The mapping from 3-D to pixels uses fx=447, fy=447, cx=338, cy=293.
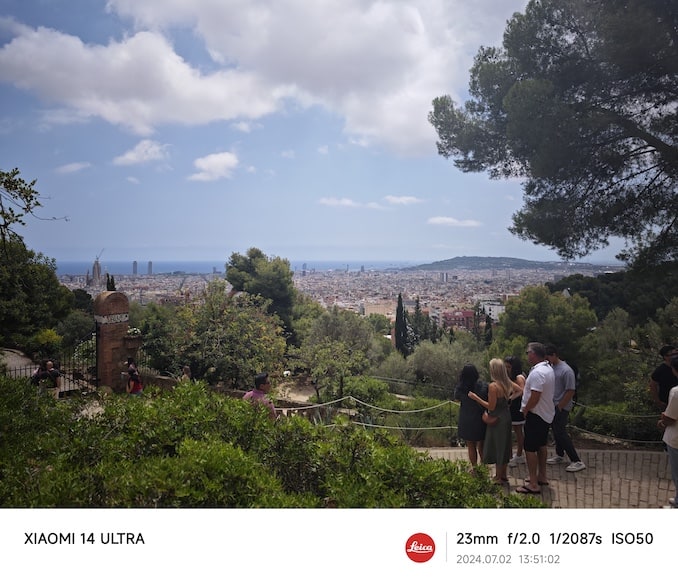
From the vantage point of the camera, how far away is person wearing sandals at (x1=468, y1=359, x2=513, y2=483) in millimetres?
2902

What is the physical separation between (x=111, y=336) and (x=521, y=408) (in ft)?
13.9

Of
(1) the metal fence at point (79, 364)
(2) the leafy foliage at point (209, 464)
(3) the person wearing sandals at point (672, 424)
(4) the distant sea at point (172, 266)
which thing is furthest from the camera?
(1) the metal fence at point (79, 364)

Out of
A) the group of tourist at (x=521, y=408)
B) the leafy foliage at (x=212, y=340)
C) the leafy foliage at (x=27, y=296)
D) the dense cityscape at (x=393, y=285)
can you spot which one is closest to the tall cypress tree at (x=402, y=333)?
the dense cityscape at (x=393, y=285)

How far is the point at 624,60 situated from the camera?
→ 3.60m

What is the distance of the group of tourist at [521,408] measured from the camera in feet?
9.47

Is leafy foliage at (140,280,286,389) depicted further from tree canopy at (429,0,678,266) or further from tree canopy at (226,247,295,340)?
tree canopy at (429,0,678,266)

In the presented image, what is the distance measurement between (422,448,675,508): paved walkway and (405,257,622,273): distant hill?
1.70 meters

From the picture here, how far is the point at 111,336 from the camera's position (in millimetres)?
4973

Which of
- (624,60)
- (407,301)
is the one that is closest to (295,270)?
(407,301)

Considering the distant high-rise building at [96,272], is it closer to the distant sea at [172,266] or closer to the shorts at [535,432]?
the distant sea at [172,266]
